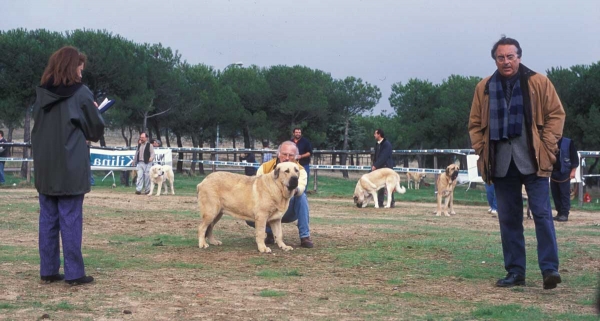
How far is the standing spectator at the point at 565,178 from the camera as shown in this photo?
1527cm

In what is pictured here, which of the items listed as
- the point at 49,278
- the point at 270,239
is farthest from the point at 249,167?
the point at 49,278

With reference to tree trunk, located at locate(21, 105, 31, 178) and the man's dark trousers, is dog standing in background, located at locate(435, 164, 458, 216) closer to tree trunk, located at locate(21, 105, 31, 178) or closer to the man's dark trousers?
the man's dark trousers

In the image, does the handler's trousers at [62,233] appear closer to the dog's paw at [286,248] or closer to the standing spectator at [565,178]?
the dog's paw at [286,248]

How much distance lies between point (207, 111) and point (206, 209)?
4151 centimetres

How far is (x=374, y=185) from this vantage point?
65.3 feet

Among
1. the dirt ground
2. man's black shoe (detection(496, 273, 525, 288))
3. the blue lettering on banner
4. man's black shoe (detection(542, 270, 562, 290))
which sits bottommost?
the dirt ground

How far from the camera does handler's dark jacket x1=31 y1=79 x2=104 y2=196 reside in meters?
6.51

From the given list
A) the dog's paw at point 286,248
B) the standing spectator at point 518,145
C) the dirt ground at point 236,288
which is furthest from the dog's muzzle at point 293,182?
the standing spectator at point 518,145

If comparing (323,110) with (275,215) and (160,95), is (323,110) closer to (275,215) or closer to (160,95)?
(160,95)

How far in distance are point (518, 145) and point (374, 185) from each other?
44.1 feet

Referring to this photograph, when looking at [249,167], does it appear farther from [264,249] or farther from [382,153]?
[264,249]

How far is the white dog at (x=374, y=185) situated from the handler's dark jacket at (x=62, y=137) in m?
13.7

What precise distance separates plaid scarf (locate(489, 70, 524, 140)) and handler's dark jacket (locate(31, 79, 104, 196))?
135 inches

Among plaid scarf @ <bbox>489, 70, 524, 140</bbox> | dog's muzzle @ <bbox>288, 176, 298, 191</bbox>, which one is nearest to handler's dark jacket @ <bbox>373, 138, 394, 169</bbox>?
dog's muzzle @ <bbox>288, 176, 298, 191</bbox>
